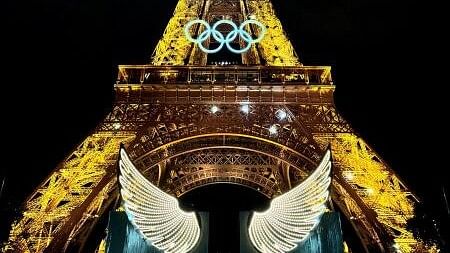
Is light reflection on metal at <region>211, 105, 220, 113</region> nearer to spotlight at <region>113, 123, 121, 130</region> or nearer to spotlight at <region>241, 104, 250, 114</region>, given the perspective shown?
spotlight at <region>241, 104, 250, 114</region>

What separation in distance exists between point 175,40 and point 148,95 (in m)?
3.63

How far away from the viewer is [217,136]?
532 inches

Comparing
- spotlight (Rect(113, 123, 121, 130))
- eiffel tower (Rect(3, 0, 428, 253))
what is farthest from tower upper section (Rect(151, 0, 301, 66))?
spotlight (Rect(113, 123, 121, 130))

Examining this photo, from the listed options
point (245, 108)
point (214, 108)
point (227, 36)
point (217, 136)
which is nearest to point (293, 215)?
point (217, 136)

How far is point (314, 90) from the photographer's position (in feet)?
46.5

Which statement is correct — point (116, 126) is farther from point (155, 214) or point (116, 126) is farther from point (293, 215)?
point (293, 215)

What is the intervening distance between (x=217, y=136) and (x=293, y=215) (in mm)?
3371

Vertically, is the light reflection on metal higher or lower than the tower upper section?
lower

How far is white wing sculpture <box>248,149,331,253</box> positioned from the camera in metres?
10.4

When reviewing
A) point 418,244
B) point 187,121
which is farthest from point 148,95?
point 418,244

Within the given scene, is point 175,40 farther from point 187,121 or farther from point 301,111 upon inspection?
point 301,111

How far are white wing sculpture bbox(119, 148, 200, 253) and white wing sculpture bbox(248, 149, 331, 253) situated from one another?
179 centimetres

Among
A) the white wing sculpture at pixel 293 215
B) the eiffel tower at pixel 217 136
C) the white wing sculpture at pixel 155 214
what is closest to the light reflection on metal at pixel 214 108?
the eiffel tower at pixel 217 136

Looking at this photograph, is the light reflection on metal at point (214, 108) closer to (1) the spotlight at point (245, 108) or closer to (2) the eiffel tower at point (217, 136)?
(2) the eiffel tower at point (217, 136)
